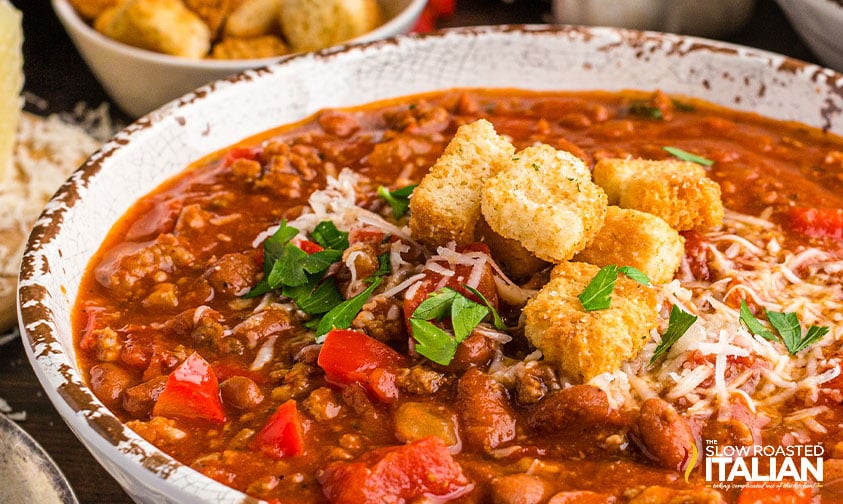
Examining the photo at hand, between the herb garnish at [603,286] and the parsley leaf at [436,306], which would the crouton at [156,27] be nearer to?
the parsley leaf at [436,306]

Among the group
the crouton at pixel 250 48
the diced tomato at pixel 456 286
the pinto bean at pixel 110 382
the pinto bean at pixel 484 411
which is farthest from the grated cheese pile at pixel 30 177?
the pinto bean at pixel 484 411

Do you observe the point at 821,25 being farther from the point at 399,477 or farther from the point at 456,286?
the point at 399,477

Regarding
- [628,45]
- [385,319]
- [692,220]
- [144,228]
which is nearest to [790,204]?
[692,220]

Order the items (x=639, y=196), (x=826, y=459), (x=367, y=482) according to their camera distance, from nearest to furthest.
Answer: (x=367, y=482) < (x=826, y=459) < (x=639, y=196)

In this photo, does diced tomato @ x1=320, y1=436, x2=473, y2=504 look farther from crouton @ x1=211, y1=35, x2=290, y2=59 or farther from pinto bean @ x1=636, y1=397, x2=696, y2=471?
crouton @ x1=211, y1=35, x2=290, y2=59

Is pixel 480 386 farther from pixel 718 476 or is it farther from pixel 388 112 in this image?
pixel 388 112

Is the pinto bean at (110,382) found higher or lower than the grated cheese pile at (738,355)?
lower

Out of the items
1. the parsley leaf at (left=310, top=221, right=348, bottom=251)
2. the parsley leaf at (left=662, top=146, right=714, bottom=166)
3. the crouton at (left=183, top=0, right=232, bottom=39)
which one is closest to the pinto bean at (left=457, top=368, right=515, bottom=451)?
the parsley leaf at (left=310, top=221, right=348, bottom=251)
